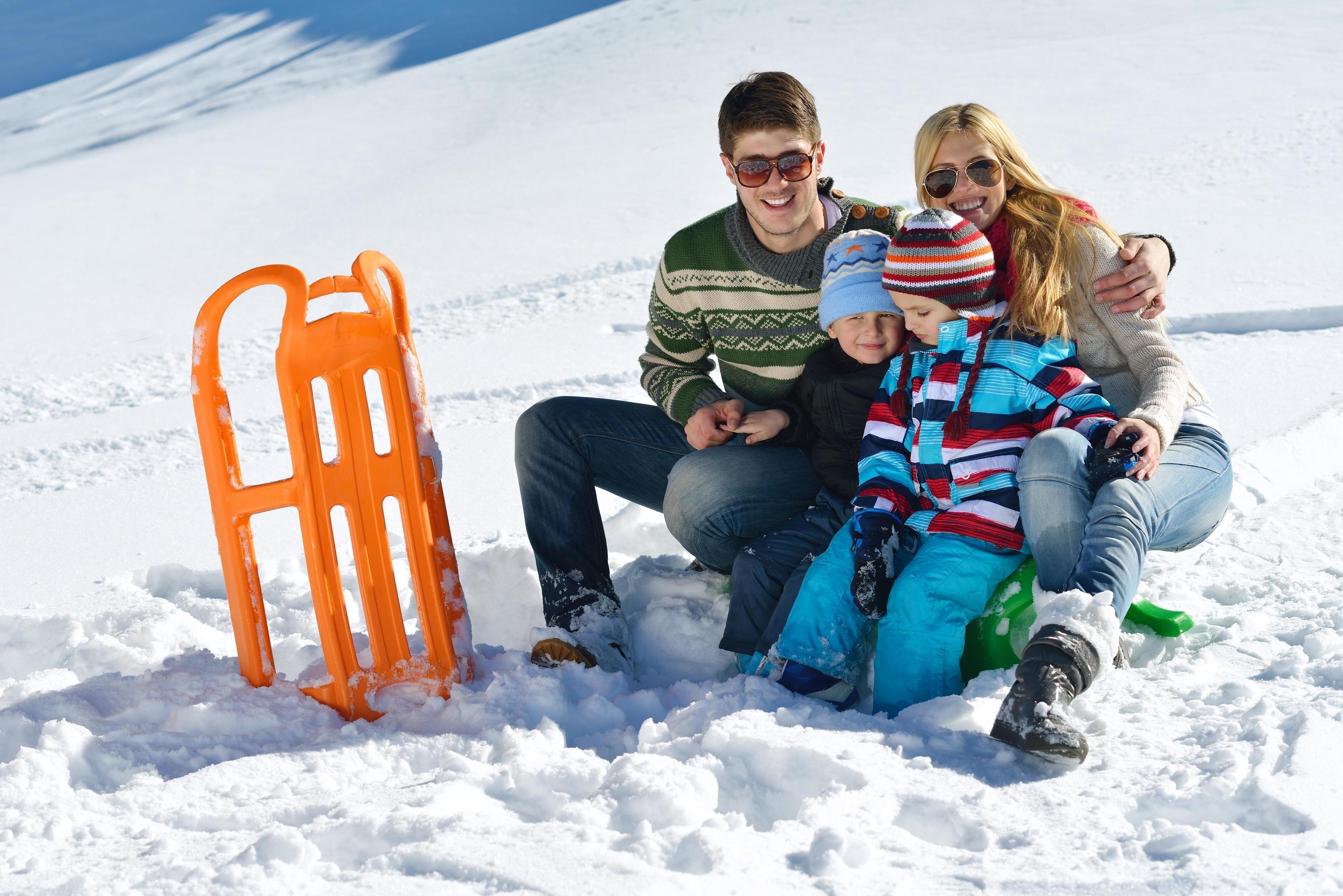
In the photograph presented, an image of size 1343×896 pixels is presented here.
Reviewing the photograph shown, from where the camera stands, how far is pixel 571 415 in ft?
8.58

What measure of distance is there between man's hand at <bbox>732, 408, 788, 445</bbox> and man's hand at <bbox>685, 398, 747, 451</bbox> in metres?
0.02

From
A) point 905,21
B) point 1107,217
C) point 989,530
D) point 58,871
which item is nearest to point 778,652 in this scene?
point 989,530

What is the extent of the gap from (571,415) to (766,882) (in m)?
1.37

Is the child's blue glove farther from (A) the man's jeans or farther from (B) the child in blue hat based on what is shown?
(A) the man's jeans

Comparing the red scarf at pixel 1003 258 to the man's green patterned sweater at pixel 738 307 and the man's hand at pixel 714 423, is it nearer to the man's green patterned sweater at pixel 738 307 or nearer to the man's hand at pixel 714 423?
the man's green patterned sweater at pixel 738 307

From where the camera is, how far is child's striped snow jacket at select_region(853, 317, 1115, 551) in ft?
7.16

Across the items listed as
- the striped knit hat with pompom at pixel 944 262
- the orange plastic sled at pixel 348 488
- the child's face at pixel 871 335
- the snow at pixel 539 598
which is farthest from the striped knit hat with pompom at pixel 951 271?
the orange plastic sled at pixel 348 488

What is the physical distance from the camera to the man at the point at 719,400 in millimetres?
2441

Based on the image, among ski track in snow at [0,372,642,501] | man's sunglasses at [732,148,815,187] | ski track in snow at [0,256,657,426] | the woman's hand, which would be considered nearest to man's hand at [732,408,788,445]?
man's sunglasses at [732,148,815,187]

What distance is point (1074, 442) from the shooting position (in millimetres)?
2070

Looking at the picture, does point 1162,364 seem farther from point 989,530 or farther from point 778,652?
point 778,652

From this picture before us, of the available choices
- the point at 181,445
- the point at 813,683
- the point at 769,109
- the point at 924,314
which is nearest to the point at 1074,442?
the point at 924,314

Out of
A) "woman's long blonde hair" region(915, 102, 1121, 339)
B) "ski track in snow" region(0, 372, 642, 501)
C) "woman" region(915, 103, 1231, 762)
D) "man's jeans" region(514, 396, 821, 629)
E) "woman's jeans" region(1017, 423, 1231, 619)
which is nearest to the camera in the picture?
"woman" region(915, 103, 1231, 762)

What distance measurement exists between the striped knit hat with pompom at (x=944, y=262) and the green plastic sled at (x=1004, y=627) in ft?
1.79
